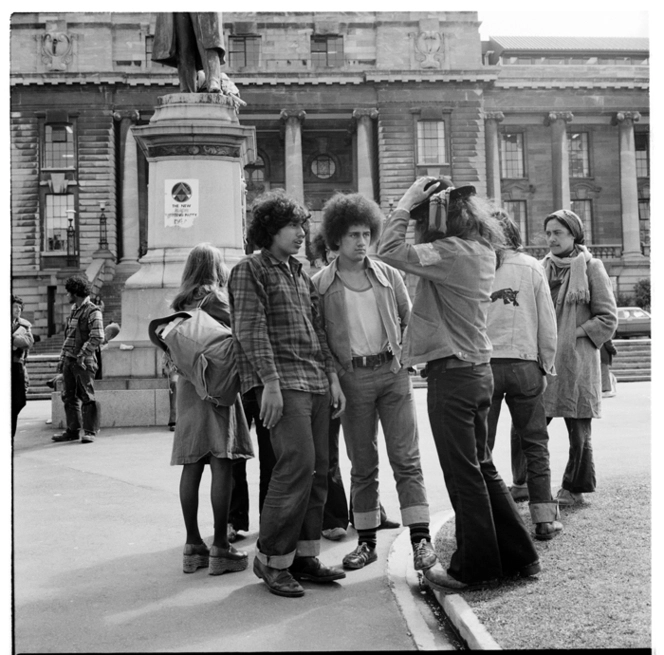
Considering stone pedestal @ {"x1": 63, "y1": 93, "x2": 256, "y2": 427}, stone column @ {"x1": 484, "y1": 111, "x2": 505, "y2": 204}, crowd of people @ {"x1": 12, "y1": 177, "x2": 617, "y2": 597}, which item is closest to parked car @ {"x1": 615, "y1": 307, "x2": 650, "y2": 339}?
stone column @ {"x1": 484, "y1": 111, "x2": 505, "y2": 204}

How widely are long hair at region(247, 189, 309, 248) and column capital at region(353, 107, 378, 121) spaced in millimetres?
43754

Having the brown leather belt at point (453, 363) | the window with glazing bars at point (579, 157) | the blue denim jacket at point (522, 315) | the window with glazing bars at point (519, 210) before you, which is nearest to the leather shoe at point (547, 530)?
the blue denim jacket at point (522, 315)

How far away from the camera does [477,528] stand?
4375 mm

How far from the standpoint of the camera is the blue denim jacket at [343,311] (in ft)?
16.7

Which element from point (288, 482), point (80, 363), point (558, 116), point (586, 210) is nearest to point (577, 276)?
point (288, 482)

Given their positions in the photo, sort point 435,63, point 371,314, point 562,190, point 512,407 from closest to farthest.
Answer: point 371,314, point 512,407, point 435,63, point 562,190

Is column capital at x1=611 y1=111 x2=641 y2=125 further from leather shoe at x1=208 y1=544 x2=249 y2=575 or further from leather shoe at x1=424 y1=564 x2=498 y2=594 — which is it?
leather shoe at x1=424 y1=564 x2=498 y2=594

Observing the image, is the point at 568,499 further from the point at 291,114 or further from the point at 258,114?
the point at 258,114

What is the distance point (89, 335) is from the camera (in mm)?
10312

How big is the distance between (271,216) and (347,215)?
52cm

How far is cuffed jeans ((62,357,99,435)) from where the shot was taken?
400 inches
